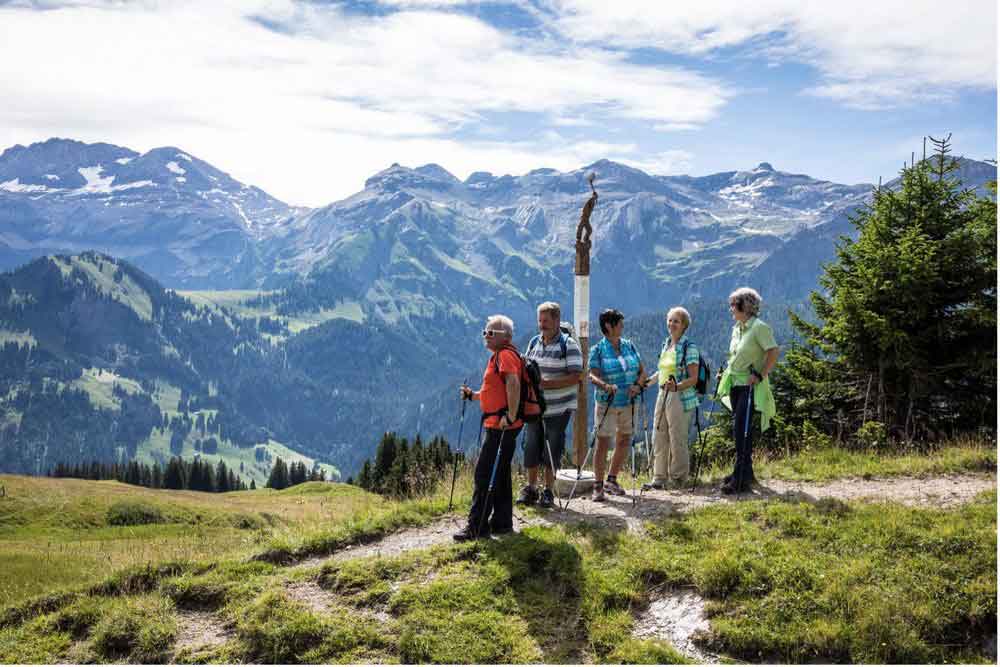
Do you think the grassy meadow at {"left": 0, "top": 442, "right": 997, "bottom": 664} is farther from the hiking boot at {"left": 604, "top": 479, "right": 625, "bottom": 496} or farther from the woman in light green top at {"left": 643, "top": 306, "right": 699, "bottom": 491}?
the woman in light green top at {"left": 643, "top": 306, "right": 699, "bottom": 491}

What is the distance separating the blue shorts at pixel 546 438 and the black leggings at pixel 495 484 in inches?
39.8

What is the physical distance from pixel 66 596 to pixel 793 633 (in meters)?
8.97

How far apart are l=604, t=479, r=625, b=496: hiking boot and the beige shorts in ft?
3.61

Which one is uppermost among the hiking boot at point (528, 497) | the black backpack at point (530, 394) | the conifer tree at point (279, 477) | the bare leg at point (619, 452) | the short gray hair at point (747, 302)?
the short gray hair at point (747, 302)

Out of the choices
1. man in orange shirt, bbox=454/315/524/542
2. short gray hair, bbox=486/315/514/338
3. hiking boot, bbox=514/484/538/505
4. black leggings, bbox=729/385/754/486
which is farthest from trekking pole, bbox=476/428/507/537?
black leggings, bbox=729/385/754/486

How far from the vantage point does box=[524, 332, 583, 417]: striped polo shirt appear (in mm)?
11258

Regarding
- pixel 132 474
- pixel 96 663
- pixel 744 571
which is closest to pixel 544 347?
pixel 744 571

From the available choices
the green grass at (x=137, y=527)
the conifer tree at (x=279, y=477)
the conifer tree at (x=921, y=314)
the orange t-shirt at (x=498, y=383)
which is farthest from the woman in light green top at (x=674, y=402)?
the conifer tree at (x=279, y=477)

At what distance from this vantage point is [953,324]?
1652 centimetres

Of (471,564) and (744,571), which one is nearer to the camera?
(744,571)

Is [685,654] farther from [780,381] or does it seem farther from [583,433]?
[780,381]

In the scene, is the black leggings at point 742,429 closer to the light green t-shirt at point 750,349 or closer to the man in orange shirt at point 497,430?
the light green t-shirt at point 750,349

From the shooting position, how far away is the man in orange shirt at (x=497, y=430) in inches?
393

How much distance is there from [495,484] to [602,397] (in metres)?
2.78
